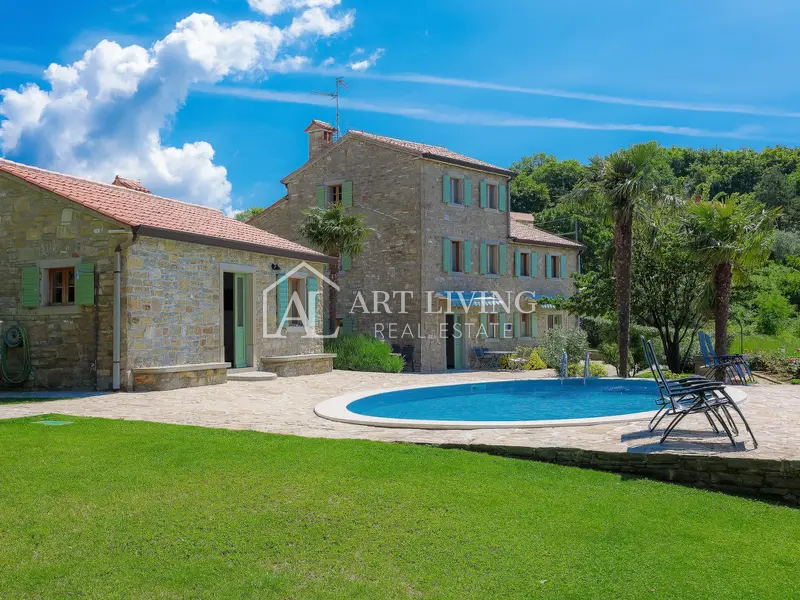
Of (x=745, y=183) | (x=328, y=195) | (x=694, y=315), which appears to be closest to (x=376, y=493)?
(x=694, y=315)

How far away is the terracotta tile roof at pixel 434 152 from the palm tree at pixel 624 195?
639 centimetres

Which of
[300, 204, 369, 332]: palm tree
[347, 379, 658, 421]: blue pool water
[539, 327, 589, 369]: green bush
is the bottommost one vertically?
[347, 379, 658, 421]: blue pool water

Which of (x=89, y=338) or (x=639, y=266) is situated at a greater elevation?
(x=639, y=266)

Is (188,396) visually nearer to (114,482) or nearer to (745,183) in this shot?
(114,482)

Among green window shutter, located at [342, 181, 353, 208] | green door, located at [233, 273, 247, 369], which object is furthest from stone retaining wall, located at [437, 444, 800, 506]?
green window shutter, located at [342, 181, 353, 208]

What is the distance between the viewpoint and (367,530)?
16.3ft

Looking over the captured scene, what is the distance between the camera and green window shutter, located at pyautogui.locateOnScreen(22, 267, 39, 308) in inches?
575

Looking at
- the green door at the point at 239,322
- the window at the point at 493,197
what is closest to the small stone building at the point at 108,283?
the green door at the point at 239,322

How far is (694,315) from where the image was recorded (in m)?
22.9

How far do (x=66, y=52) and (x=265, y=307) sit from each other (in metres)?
7.38

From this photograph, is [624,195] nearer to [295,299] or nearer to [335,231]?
[335,231]

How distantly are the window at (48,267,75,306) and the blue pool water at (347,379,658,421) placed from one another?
22.5 ft

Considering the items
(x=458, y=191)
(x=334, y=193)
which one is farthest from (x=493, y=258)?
(x=334, y=193)

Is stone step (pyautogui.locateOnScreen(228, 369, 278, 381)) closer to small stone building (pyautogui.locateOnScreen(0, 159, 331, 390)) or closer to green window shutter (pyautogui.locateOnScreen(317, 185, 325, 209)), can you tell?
→ small stone building (pyautogui.locateOnScreen(0, 159, 331, 390))
